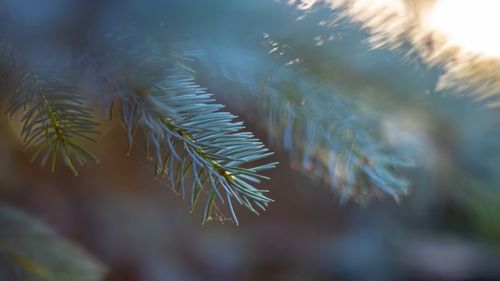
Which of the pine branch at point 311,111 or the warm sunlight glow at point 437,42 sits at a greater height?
the warm sunlight glow at point 437,42

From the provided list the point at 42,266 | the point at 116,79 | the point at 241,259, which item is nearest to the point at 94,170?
the point at 241,259

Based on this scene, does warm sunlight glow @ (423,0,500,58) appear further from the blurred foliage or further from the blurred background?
the blurred foliage

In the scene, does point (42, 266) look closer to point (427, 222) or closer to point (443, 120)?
point (443, 120)

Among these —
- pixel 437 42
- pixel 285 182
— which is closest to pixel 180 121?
pixel 437 42

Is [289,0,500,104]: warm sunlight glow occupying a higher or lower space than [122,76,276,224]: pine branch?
higher

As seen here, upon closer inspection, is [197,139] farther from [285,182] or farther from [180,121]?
[285,182]

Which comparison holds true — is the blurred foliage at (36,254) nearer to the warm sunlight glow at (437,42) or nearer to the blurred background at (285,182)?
the blurred background at (285,182)

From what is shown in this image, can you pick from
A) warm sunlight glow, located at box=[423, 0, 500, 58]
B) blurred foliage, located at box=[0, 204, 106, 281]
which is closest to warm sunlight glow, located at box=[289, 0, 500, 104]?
warm sunlight glow, located at box=[423, 0, 500, 58]

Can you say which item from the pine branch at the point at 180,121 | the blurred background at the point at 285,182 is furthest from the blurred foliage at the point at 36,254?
the pine branch at the point at 180,121

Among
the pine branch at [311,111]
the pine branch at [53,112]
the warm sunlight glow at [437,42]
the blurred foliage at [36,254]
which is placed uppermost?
the warm sunlight glow at [437,42]
